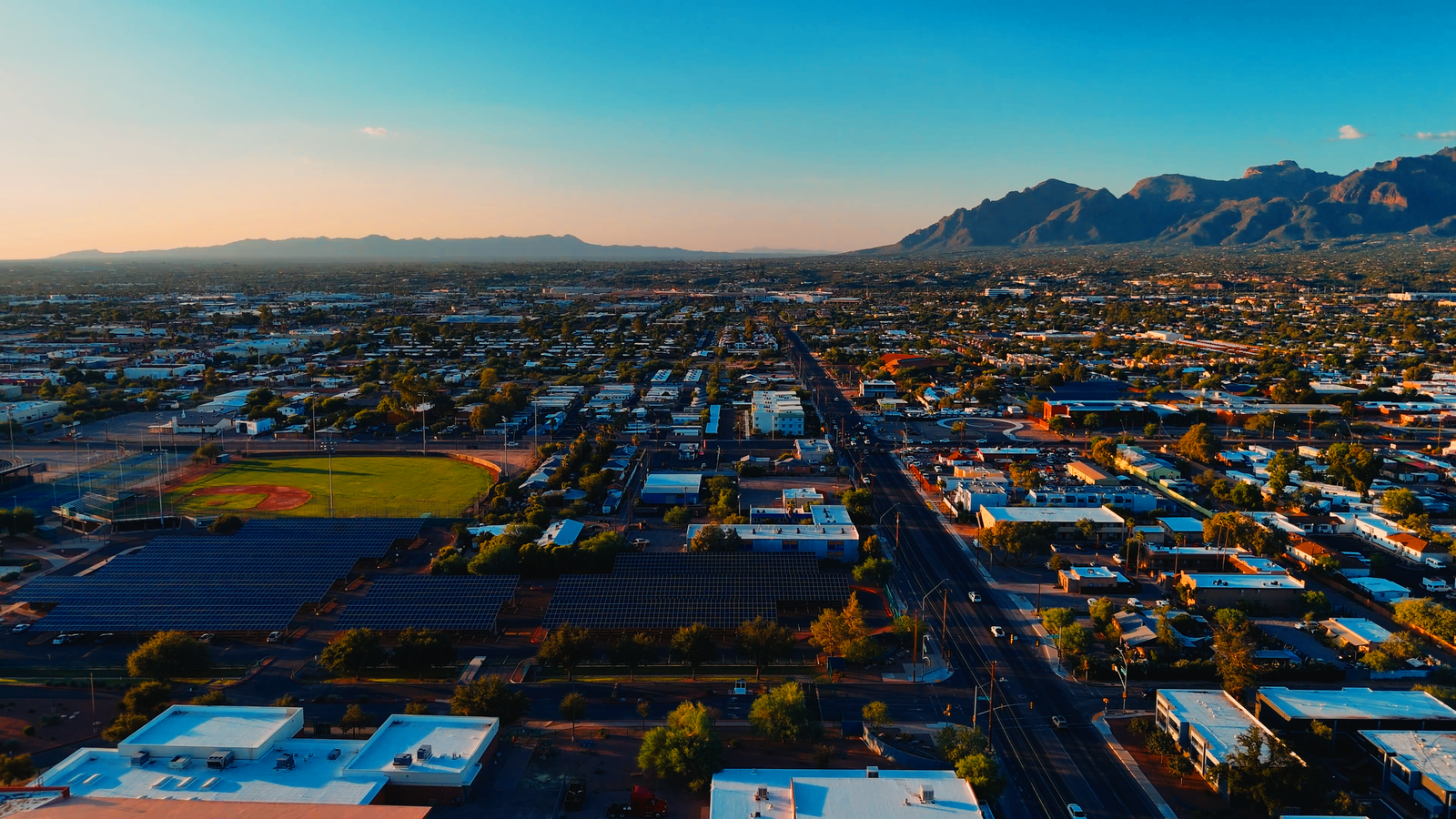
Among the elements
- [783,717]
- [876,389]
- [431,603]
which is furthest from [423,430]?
[783,717]

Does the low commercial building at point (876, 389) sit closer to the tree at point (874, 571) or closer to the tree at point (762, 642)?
the tree at point (874, 571)

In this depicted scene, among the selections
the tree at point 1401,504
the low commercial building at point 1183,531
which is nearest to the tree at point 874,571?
the low commercial building at point 1183,531

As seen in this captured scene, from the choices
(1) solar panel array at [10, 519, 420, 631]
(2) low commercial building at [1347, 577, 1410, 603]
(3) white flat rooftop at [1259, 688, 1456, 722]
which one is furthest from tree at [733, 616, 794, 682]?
(2) low commercial building at [1347, 577, 1410, 603]

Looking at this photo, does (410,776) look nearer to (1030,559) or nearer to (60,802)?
(60,802)

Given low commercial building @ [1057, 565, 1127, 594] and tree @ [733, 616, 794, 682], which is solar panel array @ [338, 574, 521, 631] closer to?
tree @ [733, 616, 794, 682]

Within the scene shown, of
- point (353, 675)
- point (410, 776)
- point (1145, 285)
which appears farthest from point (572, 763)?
point (1145, 285)

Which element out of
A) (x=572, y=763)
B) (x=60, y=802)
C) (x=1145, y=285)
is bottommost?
(x=572, y=763)

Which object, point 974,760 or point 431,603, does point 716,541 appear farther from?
point 974,760
